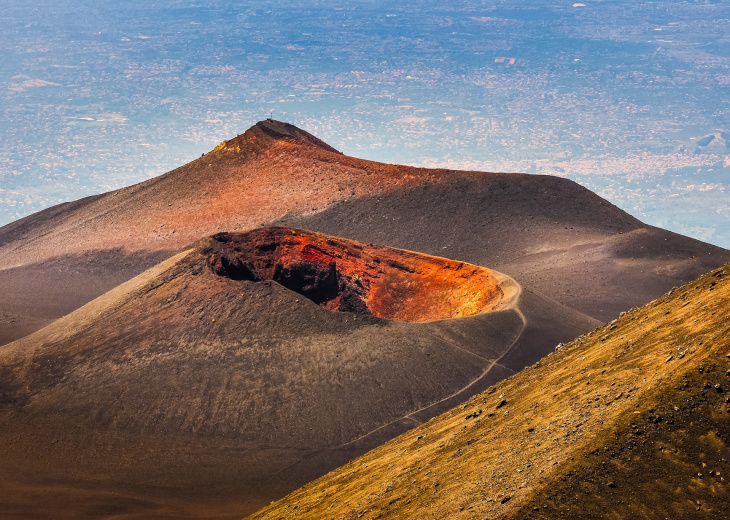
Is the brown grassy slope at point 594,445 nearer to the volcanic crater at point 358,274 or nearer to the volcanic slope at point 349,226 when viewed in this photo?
the volcanic crater at point 358,274

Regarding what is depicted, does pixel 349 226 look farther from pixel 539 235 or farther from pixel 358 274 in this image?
pixel 358 274

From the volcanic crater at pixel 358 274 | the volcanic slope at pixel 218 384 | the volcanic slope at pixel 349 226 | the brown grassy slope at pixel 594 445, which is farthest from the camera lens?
the volcanic slope at pixel 349 226

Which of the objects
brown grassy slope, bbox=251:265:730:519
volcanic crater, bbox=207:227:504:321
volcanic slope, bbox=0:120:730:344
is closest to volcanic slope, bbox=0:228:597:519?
volcanic crater, bbox=207:227:504:321

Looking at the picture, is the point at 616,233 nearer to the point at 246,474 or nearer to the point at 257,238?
the point at 257,238

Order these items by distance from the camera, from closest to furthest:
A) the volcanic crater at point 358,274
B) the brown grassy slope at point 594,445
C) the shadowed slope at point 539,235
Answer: the brown grassy slope at point 594,445, the volcanic crater at point 358,274, the shadowed slope at point 539,235

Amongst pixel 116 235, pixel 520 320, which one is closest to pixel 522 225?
pixel 520 320

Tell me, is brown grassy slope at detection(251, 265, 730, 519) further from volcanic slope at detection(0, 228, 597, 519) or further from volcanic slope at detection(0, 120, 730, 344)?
volcanic slope at detection(0, 120, 730, 344)

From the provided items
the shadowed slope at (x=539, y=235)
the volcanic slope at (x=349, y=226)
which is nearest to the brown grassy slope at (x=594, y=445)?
the shadowed slope at (x=539, y=235)

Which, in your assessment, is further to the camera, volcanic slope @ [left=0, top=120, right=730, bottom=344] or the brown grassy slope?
volcanic slope @ [left=0, top=120, right=730, bottom=344]
